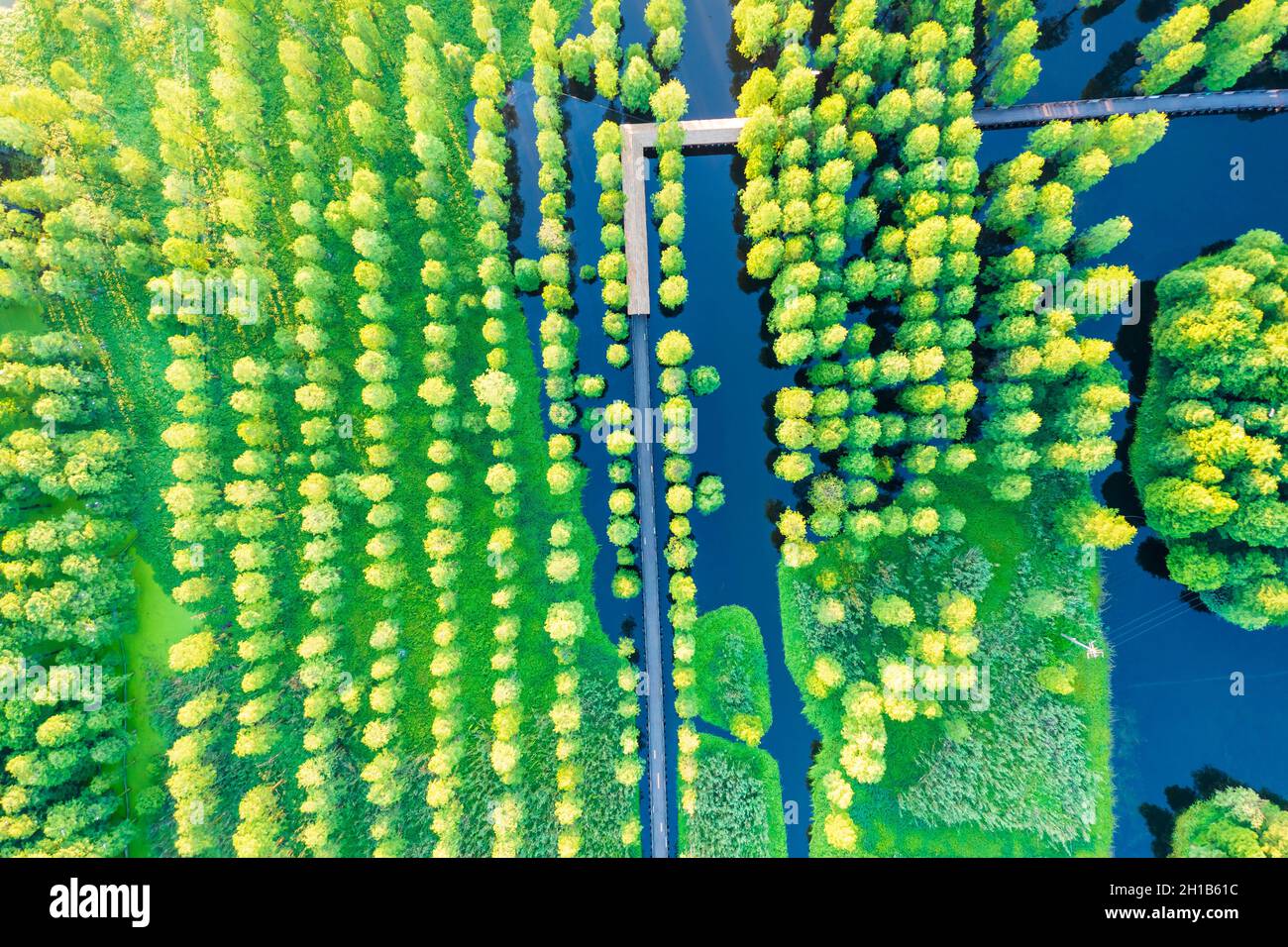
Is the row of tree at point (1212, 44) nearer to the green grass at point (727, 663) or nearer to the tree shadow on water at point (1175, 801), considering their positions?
the green grass at point (727, 663)

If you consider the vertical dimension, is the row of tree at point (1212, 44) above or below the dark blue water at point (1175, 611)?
above

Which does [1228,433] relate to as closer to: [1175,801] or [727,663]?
[1175,801]

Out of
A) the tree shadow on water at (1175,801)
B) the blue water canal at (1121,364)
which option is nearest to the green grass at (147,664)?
the blue water canal at (1121,364)

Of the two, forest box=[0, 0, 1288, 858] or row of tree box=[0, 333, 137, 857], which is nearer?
forest box=[0, 0, 1288, 858]

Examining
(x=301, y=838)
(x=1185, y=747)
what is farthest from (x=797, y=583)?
(x=301, y=838)

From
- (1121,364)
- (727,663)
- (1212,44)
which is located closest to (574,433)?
(727,663)

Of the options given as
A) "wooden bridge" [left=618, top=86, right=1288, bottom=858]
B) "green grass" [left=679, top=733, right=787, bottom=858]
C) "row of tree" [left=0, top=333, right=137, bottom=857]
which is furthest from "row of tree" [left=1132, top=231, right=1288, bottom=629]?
"row of tree" [left=0, top=333, right=137, bottom=857]

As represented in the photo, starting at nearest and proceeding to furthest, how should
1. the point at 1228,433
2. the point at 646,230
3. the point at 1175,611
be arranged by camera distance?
1. the point at 1228,433
2. the point at 646,230
3. the point at 1175,611

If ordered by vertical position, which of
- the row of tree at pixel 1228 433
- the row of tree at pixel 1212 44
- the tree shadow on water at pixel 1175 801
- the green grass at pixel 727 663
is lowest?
the tree shadow on water at pixel 1175 801

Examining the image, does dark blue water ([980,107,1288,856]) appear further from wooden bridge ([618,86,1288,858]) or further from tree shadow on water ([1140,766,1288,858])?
wooden bridge ([618,86,1288,858])
